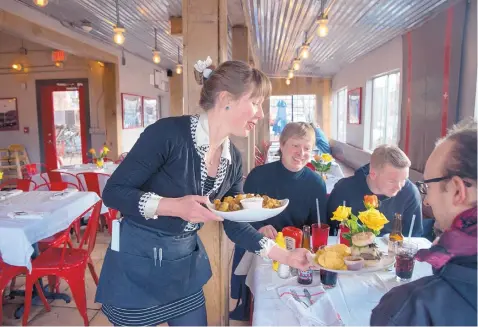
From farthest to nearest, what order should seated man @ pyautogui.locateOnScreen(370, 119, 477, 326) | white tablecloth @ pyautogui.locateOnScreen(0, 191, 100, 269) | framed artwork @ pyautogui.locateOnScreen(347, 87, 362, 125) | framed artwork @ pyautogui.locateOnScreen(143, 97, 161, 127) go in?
1. framed artwork @ pyautogui.locateOnScreen(143, 97, 161, 127)
2. framed artwork @ pyautogui.locateOnScreen(347, 87, 362, 125)
3. white tablecloth @ pyautogui.locateOnScreen(0, 191, 100, 269)
4. seated man @ pyautogui.locateOnScreen(370, 119, 477, 326)

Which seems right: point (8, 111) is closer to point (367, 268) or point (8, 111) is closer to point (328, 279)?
point (328, 279)

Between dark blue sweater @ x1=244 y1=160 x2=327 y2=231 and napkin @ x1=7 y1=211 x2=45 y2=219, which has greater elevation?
dark blue sweater @ x1=244 y1=160 x2=327 y2=231

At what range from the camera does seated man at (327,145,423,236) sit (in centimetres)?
224

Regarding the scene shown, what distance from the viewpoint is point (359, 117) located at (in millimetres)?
9844

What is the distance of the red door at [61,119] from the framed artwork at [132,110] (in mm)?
957

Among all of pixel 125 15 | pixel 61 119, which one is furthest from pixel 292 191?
pixel 61 119

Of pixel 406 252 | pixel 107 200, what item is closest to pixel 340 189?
pixel 406 252

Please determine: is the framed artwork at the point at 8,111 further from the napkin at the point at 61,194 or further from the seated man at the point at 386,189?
the seated man at the point at 386,189

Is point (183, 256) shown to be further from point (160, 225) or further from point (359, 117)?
point (359, 117)

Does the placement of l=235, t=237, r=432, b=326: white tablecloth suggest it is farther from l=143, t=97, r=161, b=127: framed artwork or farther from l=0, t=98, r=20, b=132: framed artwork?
l=143, t=97, r=161, b=127: framed artwork

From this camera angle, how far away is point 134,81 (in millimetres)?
9828

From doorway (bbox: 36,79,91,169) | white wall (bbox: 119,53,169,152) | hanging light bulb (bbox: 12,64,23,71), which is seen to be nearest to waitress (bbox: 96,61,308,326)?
white wall (bbox: 119,53,169,152)

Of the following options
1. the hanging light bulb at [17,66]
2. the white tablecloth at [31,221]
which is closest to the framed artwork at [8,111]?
the hanging light bulb at [17,66]

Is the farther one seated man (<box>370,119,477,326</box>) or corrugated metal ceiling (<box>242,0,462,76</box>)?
corrugated metal ceiling (<box>242,0,462,76</box>)
